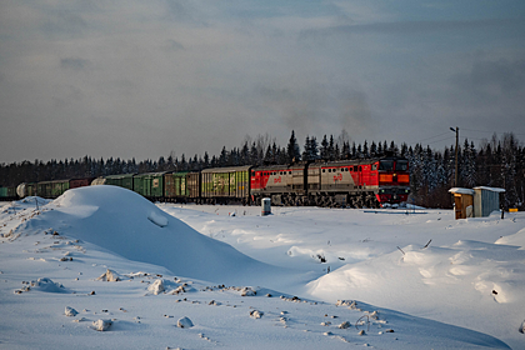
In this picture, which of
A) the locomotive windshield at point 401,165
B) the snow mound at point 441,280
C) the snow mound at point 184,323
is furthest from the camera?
the locomotive windshield at point 401,165

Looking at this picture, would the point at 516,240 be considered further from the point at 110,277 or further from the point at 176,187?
the point at 176,187

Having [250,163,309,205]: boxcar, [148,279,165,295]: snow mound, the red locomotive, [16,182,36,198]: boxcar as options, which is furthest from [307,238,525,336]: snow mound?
[16,182,36,198]: boxcar

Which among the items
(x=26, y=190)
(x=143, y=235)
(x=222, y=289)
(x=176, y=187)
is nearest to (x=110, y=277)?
(x=222, y=289)

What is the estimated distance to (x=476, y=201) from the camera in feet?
59.6

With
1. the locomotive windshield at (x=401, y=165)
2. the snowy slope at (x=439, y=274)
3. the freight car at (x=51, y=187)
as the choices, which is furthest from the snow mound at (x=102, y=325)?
the freight car at (x=51, y=187)

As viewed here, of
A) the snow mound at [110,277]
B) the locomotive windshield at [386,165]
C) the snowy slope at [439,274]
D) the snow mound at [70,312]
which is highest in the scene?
the locomotive windshield at [386,165]

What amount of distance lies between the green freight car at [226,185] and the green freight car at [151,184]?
8189 millimetres

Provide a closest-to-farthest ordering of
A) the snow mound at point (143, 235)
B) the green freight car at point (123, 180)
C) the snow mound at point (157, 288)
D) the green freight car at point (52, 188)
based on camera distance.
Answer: the snow mound at point (157, 288), the snow mound at point (143, 235), the green freight car at point (123, 180), the green freight car at point (52, 188)

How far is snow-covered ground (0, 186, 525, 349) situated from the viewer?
387 centimetres

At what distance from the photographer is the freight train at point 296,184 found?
29.5 m

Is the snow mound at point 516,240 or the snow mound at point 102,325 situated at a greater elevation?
the snow mound at point 102,325

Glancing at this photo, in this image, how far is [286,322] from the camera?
4.47m

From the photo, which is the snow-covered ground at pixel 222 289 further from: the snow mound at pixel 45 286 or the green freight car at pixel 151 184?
the green freight car at pixel 151 184

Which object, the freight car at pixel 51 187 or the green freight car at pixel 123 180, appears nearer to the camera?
the green freight car at pixel 123 180
